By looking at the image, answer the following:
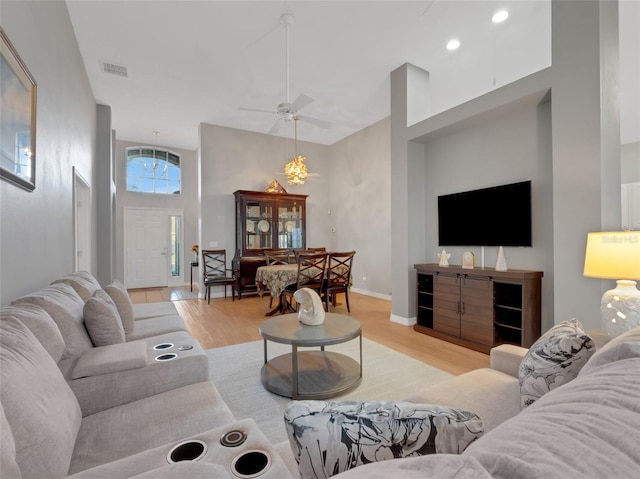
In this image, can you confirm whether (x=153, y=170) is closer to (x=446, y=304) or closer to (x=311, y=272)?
(x=311, y=272)

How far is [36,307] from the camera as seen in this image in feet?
4.79

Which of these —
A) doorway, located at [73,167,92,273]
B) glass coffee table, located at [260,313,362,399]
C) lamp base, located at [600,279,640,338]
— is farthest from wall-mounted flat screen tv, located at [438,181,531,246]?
doorway, located at [73,167,92,273]

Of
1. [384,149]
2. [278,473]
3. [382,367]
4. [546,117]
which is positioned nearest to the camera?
→ [278,473]

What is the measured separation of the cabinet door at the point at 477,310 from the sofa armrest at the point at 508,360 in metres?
1.48

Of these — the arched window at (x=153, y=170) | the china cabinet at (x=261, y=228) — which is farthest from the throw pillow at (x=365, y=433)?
the arched window at (x=153, y=170)

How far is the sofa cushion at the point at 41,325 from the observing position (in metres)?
1.24

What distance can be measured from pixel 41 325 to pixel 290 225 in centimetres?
546

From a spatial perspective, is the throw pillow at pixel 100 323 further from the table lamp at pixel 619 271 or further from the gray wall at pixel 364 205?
the gray wall at pixel 364 205

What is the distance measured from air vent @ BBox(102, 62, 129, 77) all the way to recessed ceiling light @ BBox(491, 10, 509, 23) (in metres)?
4.56

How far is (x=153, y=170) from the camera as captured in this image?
748 cm

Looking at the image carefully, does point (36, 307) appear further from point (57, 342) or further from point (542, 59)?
point (542, 59)

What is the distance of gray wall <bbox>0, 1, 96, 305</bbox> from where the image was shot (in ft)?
Answer: 5.31

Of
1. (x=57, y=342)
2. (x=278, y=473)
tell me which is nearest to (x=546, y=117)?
(x=278, y=473)

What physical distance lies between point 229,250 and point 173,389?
16.3ft
